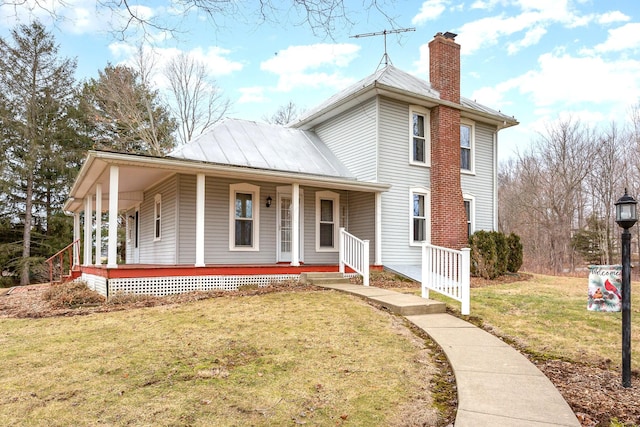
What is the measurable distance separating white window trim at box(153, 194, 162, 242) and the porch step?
4.62 meters

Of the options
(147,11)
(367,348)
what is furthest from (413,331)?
(147,11)

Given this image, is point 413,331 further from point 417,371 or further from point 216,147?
point 216,147

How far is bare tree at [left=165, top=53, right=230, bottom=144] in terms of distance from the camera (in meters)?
23.4

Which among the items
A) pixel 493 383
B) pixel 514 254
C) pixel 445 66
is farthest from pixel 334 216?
pixel 493 383

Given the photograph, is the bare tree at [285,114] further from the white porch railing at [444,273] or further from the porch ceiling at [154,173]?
the white porch railing at [444,273]

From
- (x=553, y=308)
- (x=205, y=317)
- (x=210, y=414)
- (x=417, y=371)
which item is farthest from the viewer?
(x=553, y=308)

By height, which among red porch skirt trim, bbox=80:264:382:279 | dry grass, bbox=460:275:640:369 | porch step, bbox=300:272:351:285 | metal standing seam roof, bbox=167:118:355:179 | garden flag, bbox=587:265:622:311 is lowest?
dry grass, bbox=460:275:640:369

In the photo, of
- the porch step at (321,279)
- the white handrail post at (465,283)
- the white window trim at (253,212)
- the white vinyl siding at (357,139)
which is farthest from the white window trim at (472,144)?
the white handrail post at (465,283)

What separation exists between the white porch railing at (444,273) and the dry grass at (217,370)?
4.71 ft

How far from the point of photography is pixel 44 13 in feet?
11.2

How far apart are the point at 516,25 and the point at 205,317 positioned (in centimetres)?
1308

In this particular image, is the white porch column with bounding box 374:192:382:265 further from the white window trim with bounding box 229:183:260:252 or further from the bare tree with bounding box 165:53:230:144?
the bare tree with bounding box 165:53:230:144

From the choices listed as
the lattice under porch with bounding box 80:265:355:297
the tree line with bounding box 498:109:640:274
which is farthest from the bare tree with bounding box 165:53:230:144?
the tree line with bounding box 498:109:640:274

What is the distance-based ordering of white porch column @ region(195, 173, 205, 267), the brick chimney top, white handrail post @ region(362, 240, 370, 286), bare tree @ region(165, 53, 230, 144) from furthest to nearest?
bare tree @ region(165, 53, 230, 144), the brick chimney top, white handrail post @ region(362, 240, 370, 286), white porch column @ region(195, 173, 205, 267)
